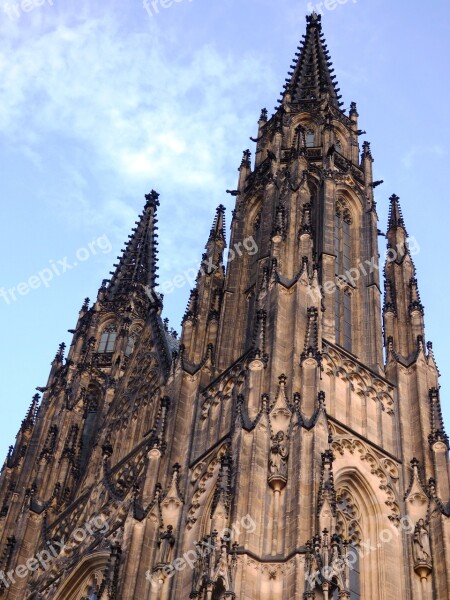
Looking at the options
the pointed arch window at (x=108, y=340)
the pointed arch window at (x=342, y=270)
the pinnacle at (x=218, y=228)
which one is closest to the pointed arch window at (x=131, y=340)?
the pointed arch window at (x=108, y=340)

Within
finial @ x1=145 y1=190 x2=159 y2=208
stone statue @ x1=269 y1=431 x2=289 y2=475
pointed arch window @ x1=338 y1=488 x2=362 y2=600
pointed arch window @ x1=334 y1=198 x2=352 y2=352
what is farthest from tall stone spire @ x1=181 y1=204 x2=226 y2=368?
finial @ x1=145 y1=190 x2=159 y2=208

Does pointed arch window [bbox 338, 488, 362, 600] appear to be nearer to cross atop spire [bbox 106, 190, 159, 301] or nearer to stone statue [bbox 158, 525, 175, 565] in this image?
stone statue [bbox 158, 525, 175, 565]

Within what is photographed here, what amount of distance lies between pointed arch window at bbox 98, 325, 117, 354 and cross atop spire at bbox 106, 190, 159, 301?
1.86 meters

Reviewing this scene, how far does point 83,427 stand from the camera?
41.4 metres

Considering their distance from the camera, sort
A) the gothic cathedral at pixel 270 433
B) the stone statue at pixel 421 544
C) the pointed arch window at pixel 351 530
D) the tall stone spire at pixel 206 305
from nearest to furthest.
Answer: the gothic cathedral at pixel 270 433 → the pointed arch window at pixel 351 530 → the stone statue at pixel 421 544 → the tall stone spire at pixel 206 305

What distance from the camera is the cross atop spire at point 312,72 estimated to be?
43531 mm

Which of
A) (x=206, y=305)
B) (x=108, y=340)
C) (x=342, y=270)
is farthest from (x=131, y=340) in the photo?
(x=342, y=270)

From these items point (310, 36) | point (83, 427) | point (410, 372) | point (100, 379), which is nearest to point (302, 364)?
point (410, 372)

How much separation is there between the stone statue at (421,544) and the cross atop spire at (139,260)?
26.1m

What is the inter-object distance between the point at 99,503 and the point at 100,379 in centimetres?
1386

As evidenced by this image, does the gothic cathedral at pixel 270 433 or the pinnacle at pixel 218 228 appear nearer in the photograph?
the gothic cathedral at pixel 270 433

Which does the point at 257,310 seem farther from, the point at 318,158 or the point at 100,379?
the point at 100,379

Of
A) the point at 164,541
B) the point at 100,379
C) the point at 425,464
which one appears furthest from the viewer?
the point at 100,379

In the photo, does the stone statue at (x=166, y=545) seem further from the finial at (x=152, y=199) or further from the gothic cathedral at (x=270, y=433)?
the finial at (x=152, y=199)
